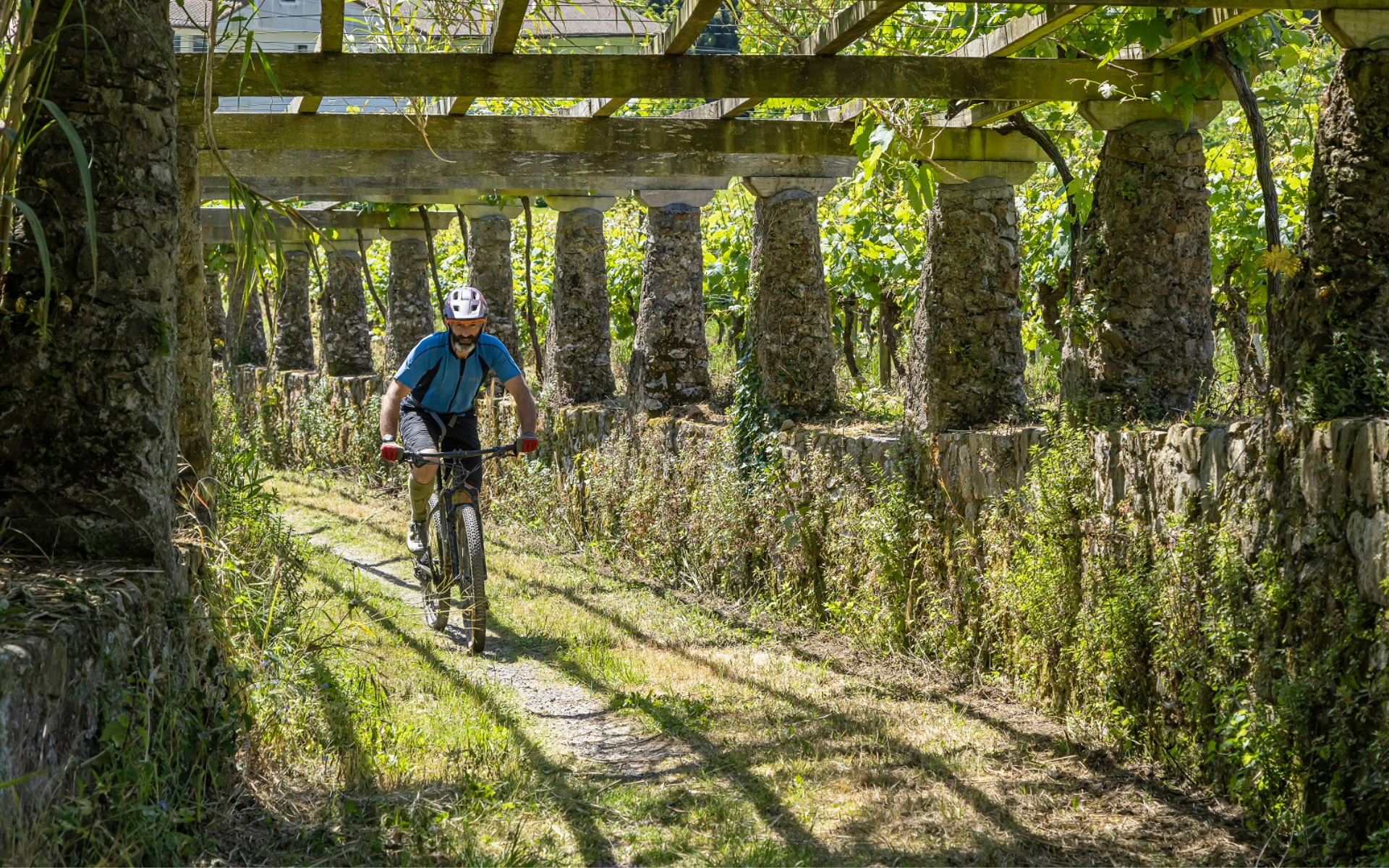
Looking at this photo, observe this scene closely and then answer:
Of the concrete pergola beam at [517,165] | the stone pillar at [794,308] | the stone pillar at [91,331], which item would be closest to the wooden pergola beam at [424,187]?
the concrete pergola beam at [517,165]

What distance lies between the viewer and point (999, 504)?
5918mm

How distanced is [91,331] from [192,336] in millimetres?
1670

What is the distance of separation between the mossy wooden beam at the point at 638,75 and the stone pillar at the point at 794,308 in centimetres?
293

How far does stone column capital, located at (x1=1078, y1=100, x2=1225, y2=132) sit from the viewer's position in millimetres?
5465

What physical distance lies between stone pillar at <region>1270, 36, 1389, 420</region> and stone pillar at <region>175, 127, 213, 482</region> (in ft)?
13.9

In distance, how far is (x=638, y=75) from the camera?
17.5ft

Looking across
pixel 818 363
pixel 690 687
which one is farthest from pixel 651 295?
pixel 690 687

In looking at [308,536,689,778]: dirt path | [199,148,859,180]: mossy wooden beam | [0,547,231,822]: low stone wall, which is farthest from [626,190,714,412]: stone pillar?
[0,547,231,822]: low stone wall

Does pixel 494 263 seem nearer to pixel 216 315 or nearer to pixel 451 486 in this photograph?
pixel 451 486

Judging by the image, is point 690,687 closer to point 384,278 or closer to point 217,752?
point 217,752

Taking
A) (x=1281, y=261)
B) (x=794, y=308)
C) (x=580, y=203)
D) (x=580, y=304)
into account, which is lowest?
(x=1281, y=261)

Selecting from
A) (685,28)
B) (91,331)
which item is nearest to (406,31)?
(685,28)

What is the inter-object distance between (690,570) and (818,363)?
1.76m

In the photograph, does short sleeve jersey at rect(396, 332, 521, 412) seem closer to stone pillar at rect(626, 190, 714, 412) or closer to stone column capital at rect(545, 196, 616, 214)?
stone pillar at rect(626, 190, 714, 412)
